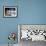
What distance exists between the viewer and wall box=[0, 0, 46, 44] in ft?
13.5

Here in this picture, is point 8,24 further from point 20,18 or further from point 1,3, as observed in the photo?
point 1,3

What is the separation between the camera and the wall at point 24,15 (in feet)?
13.5

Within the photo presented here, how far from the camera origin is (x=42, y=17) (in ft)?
13.5

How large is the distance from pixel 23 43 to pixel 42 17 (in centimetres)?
101

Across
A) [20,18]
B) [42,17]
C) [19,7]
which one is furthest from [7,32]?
[42,17]

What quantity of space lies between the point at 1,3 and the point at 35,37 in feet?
4.88

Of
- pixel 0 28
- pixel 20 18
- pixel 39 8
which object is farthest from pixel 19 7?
pixel 0 28

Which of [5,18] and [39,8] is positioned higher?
[39,8]

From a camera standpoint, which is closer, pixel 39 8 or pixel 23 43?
pixel 23 43

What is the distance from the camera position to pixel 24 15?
13.5 ft

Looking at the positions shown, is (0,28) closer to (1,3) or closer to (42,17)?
(1,3)

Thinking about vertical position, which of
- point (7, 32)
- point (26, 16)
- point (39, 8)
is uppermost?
point (39, 8)

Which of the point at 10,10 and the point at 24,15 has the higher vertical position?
the point at 10,10

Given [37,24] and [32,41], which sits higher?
[37,24]
